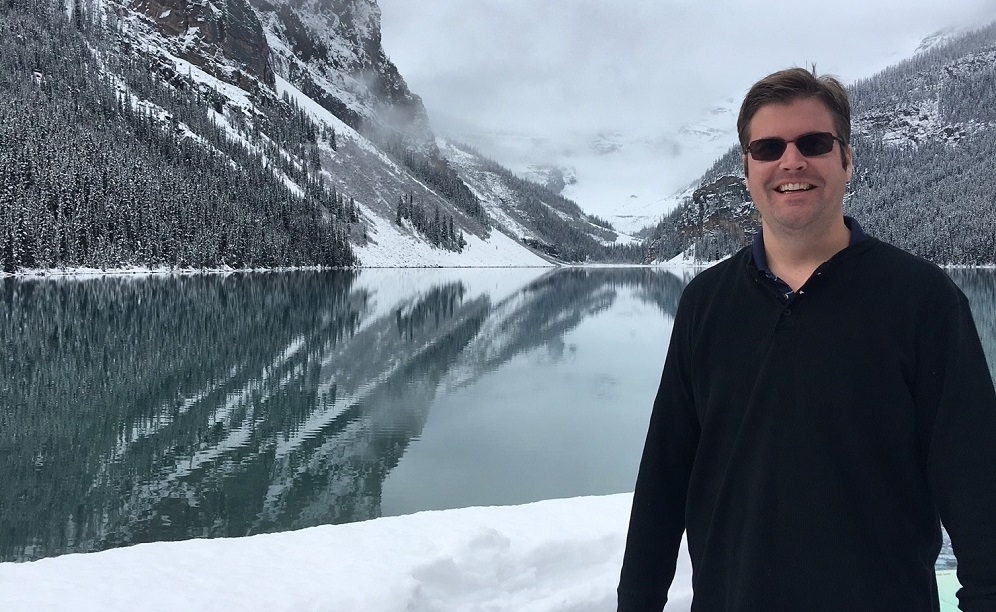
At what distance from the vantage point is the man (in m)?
1.82

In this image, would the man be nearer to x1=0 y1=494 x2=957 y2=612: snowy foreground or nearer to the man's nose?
the man's nose

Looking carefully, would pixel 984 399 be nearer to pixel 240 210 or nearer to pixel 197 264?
pixel 197 264

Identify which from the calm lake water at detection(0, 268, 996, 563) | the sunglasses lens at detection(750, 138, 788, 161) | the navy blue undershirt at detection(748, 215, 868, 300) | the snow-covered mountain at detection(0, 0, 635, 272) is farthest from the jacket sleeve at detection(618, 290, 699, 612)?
the snow-covered mountain at detection(0, 0, 635, 272)

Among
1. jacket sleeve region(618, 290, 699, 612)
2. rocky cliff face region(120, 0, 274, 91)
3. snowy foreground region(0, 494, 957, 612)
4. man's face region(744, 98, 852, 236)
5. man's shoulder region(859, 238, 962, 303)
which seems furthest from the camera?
rocky cliff face region(120, 0, 274, 91)

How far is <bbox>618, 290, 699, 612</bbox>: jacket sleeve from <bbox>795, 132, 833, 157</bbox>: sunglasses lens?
25.8 inches

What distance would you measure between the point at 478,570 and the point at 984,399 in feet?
14.8

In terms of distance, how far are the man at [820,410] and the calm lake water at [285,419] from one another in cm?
1114

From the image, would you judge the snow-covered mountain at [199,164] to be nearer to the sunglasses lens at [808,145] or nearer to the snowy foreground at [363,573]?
the snowy foreground at [363,573]

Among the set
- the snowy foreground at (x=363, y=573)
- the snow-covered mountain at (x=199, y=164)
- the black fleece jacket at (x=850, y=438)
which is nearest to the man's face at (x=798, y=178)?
the black fleece jacket at (x=850, y=438)

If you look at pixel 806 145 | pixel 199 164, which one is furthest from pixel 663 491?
pixel 199 164

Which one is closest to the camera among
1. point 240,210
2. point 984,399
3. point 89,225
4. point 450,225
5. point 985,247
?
point 984,399

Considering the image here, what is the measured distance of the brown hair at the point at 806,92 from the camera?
7.04ft

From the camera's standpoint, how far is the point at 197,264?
3831 inches

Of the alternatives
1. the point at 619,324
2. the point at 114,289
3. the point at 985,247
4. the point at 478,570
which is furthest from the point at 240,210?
the point at 985,247
